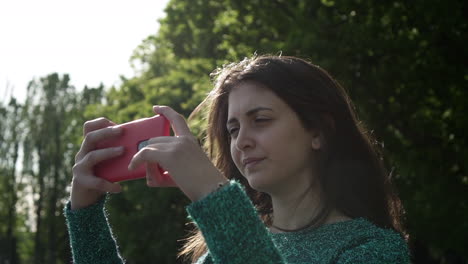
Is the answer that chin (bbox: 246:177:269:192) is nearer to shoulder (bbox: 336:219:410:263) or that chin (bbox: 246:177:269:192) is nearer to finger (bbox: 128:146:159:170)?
shoulder (bbox: 336:219:410:263)

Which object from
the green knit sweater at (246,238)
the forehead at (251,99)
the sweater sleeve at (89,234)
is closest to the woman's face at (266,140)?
the forehead at (251,99)

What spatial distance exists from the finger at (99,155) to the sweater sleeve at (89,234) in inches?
10.7

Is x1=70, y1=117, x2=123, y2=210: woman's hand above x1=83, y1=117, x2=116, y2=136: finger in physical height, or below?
below

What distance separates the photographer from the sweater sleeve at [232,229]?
1.58 meters

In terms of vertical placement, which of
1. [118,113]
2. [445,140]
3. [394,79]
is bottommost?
[445,140]

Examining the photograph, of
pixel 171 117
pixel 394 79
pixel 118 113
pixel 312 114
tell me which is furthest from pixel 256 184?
pixel 118 113

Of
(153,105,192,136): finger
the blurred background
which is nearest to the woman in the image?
(153,105,192,136): finger

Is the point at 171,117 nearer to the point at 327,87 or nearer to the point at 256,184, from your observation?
the point at 256,184

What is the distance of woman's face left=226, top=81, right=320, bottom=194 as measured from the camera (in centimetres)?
222

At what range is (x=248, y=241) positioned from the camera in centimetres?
159

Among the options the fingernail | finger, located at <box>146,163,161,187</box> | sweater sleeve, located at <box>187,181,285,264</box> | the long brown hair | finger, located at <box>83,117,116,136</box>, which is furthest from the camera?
the long brown hair

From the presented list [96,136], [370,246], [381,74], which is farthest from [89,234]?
[381,74]

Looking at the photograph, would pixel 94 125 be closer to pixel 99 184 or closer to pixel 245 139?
pixel 99 184

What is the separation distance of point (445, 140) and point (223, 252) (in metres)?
9.70
